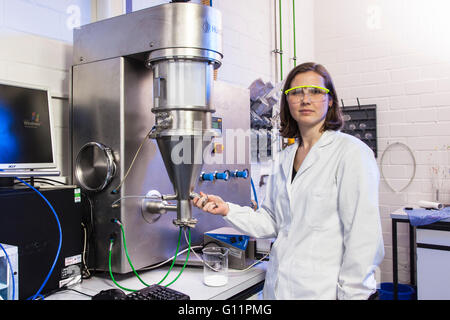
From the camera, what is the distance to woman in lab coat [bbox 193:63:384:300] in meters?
1.10

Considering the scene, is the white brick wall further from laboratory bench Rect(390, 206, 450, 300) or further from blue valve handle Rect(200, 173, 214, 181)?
blue valve handle Rect(200, 173, 214, 181)

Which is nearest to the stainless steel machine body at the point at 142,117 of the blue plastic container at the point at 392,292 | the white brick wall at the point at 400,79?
the blue plastic container at the point at 392,292

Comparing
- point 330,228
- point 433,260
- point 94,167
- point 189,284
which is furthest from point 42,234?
point 433,260

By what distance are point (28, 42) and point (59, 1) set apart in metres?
0.25

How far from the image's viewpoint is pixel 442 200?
3148 millimetres

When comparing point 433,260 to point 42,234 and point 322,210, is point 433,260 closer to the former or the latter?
point 322,210

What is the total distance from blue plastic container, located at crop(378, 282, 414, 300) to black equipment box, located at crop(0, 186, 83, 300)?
2.56 m

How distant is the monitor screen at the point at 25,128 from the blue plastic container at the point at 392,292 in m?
2.73

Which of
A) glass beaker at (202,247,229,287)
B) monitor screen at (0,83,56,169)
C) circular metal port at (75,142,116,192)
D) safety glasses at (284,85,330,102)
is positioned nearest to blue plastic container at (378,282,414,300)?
glass beaker at (202,247,229,287)

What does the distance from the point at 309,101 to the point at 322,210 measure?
1.23 ft

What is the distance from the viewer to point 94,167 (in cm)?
128
